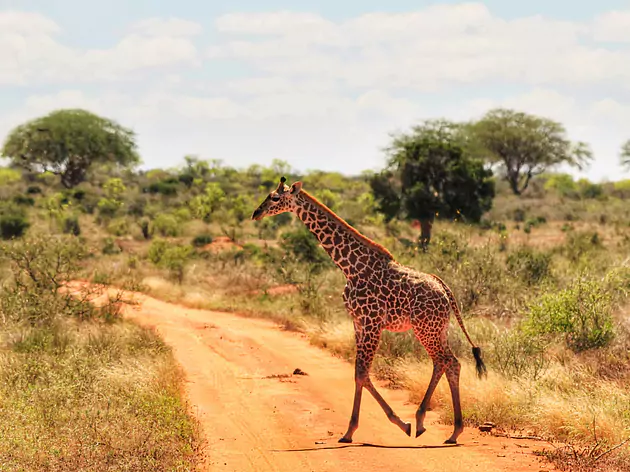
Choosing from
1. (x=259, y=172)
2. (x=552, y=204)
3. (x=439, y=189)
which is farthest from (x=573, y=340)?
(x=259, y=172)

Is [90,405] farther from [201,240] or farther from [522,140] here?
[522,140]

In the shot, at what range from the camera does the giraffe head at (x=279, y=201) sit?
29.6 feet

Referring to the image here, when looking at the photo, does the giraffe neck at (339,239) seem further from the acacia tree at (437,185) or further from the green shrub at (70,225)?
the green shrub at (70,225)

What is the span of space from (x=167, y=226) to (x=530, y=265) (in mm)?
23376

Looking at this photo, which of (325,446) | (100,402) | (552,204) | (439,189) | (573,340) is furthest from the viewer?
A: (552,204)

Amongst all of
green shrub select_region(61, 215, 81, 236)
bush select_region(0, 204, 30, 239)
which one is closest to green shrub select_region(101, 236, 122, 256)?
green shrub select_region(61, 215, 81, 236)

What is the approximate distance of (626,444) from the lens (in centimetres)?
785

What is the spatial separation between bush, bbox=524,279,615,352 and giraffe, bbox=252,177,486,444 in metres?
3.27

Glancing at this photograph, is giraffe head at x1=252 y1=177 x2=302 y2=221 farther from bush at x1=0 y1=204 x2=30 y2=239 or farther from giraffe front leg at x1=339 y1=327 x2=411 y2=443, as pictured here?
bush at x1=0 y1=204 x2=30 y2=239

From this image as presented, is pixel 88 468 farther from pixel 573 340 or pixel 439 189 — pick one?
pixel 439 189

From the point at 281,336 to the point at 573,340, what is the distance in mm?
6607

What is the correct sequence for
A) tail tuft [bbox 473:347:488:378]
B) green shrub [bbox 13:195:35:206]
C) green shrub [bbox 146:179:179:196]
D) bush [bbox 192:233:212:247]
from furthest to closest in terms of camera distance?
1. green shrub [bbox 146:179:179:196]
2. green shrub [bbox 13:195:35:206]
3. bush [bbox 192:233:212:247]
4. tail tuft [bbox 473:347:488:378]

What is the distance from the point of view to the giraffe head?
29.6ft

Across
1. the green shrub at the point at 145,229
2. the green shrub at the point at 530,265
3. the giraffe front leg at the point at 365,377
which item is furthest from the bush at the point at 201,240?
the giraffe front leg at the point at 365,377
